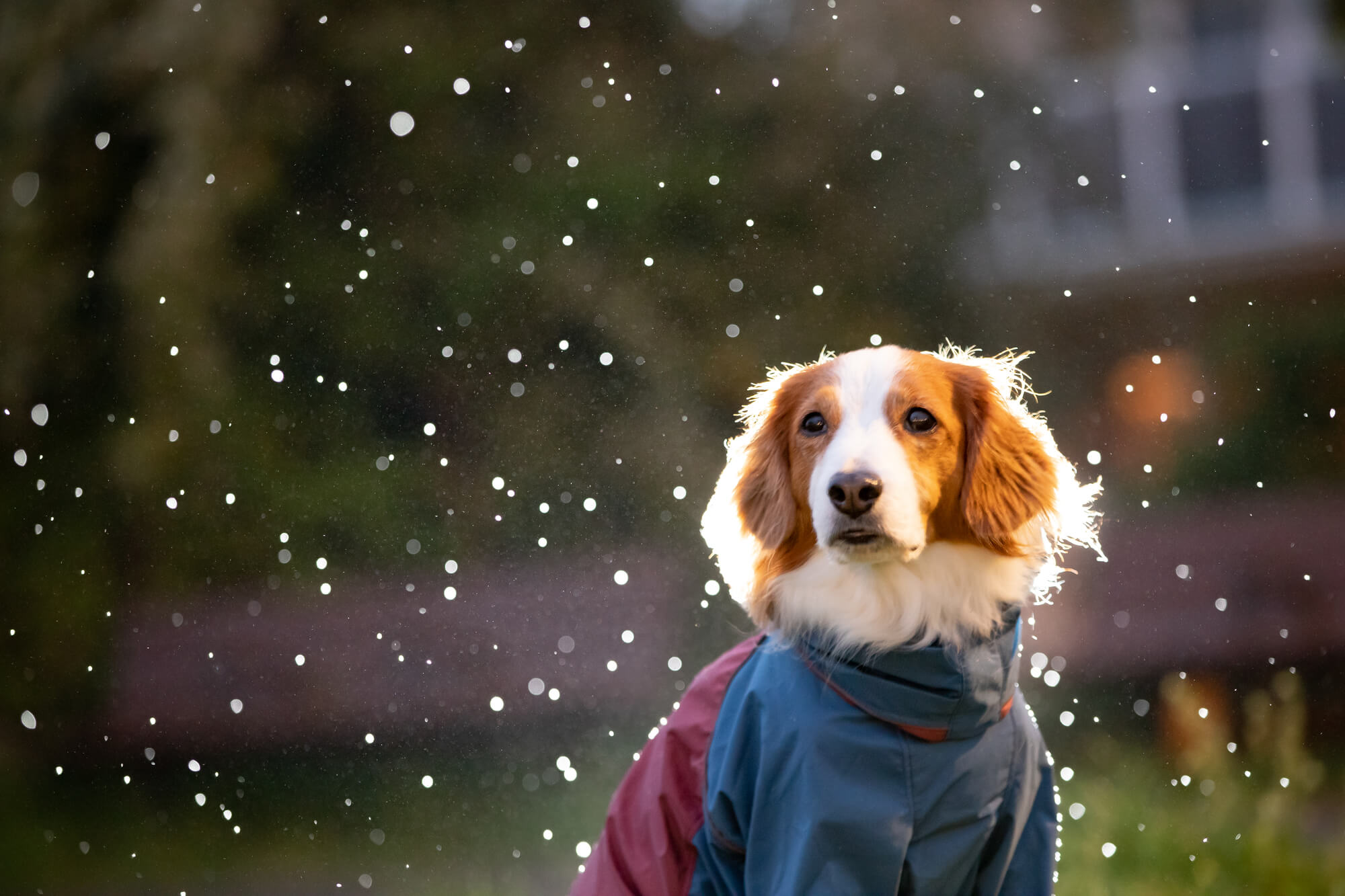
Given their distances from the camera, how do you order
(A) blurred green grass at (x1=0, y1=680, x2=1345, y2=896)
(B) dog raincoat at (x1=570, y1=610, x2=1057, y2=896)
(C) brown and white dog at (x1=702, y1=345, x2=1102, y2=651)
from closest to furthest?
(B) dog raincoat at (x1=570, y1=610, x2=1057, y2=896), (C) brown and white dog at (x1=702, y1=345, x2=1102, y2=651), (A) blurred green grass at (x1=0, y1=680, x2=1345, y2=896)

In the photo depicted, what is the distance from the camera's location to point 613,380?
2.70 metres

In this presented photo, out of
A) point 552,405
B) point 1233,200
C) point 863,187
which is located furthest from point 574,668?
point 1233,200

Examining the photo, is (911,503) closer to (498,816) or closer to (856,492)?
(856,492)

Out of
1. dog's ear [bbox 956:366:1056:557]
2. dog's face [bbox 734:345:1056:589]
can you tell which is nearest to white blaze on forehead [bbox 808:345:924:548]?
dog's face [bbox 734:345:1056:589]

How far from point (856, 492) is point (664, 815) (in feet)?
1.58

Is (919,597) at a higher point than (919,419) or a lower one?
lower

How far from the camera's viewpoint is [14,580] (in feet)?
10.1

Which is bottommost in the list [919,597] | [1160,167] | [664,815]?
[664,815]

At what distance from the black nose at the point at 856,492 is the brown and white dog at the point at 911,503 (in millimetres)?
34

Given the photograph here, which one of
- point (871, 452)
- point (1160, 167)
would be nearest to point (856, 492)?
point (871, 452)

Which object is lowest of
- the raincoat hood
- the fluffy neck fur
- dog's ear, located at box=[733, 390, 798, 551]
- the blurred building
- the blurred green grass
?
the blurred green grass

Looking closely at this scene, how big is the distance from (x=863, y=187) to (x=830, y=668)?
4.47 ft

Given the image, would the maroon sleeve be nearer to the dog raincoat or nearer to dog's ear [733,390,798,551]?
the dog raincoat

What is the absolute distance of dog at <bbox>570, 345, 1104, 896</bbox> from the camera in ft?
4.99
